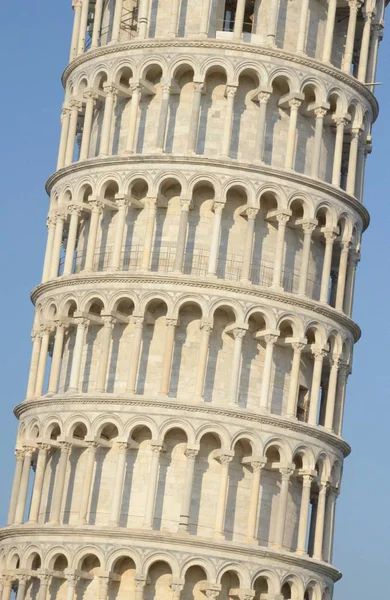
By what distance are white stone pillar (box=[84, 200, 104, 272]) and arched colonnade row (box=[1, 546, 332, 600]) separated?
9074mm

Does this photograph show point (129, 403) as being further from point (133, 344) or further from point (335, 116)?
point (335, 116)

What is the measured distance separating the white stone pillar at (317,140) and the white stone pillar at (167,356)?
23.0 ft

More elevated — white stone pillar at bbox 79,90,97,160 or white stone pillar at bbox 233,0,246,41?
white stone pillar at bbox 233,0,246,41

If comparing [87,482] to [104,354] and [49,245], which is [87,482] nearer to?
[104,354]

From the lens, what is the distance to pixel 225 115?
56.5 meters

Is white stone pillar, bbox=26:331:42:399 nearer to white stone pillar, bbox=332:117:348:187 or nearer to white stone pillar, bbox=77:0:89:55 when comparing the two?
white stone pillar, bbox=77:0:89:55

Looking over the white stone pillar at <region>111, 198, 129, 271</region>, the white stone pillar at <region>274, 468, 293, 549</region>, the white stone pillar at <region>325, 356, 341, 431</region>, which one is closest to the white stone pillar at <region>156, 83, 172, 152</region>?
the white stone pillar at <region>111, 198, 129, 271</region>

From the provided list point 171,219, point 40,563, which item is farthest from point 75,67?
point 40,563

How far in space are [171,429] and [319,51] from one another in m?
14.0

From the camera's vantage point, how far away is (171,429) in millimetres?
53812

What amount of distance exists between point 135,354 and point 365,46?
45.4 feet

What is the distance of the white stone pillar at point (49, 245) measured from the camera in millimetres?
58219

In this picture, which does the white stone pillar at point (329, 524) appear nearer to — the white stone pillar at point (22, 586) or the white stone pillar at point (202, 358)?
the white stone pillar at point (202, 358)

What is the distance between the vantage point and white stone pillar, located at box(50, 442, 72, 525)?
54594 mm
